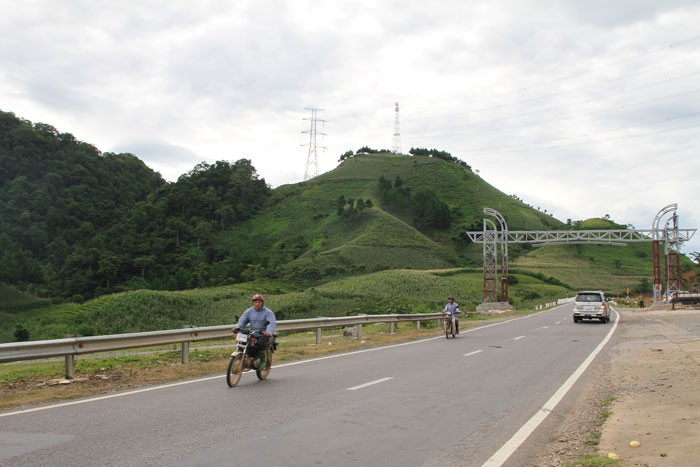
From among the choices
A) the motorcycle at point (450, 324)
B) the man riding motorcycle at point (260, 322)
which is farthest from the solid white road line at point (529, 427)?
the motorcycle at point (450, 324)

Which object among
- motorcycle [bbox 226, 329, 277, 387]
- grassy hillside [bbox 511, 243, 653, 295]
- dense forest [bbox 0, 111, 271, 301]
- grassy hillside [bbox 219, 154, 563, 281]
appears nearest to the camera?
motorcycle [bbox 226, 329, 277, 387]

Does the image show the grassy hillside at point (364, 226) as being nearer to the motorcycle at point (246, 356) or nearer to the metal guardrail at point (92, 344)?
the metal guardrail at point (92, 344)

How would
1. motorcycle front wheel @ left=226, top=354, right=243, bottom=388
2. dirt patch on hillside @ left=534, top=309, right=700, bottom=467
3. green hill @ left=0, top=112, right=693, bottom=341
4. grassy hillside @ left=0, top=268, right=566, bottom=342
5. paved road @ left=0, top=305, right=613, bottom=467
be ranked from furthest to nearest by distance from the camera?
green hill @ left=0, top=112, right=693, bottom=341, grassy hillside @ left=0, top=268, right=566, bottom=342, motorcycle front wheel @ left=226, top=354, right=243, bottom=388, dirt patch on hillside @ left=534, top=309, right=700, bottom=467, paved road @ left=0, top=305, right=613, bottom=467

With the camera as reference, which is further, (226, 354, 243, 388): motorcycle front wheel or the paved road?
(226, 354, 243, 388): motorcycle front wheel

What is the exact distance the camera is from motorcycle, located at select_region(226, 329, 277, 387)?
1146cm

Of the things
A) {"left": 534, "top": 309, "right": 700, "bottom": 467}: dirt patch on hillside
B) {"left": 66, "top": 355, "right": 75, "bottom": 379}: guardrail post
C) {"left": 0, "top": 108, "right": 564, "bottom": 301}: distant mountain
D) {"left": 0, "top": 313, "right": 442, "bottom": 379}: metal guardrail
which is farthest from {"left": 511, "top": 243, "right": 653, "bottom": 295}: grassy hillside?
{"left": 66, "top": 355, "right": 75, "bottom": 379}: guardrail post

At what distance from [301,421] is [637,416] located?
4.68 m

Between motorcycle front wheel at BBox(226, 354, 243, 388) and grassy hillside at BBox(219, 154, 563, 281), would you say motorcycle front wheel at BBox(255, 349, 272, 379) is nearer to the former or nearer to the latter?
motorcycle front wheel at BBox(226, 354, 243, 388)

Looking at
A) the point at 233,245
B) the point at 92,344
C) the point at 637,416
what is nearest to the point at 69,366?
the point at 92,344

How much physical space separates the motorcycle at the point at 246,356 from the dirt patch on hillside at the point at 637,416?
579 centimetres

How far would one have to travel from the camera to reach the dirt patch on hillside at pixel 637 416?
6.53 m

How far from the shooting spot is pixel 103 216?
5089 inches

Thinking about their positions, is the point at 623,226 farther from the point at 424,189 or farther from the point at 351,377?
the point at 351,377

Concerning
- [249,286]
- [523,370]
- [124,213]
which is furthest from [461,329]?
[124,213]
